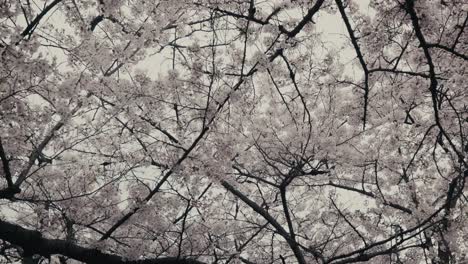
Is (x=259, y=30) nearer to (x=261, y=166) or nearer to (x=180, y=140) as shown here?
(x=180, y=140)

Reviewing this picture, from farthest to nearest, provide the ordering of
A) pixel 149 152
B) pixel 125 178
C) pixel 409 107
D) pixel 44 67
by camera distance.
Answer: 1. pixel 409 107
2. pixel 149 152
3. pixel 125 178
4. pixel 44 67

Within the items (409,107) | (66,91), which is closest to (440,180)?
(409,107)

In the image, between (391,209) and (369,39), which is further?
(391,209)

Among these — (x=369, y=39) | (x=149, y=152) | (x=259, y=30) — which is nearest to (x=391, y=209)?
(x=369, y=39)

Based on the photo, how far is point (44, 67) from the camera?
3.69m

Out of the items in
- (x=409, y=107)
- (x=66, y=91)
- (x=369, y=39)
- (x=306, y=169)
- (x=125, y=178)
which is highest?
(x=409, y=107)

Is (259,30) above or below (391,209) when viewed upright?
below

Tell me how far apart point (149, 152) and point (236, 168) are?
172 centimetres

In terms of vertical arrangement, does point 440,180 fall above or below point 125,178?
above

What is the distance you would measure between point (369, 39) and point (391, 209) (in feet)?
16.5

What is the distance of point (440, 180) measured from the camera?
32.8 ft

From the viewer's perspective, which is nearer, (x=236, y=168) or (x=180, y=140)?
(x=180, y=140)

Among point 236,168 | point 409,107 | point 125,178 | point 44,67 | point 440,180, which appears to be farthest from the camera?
point 440,180

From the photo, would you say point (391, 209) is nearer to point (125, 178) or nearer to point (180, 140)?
point (180, 140)
